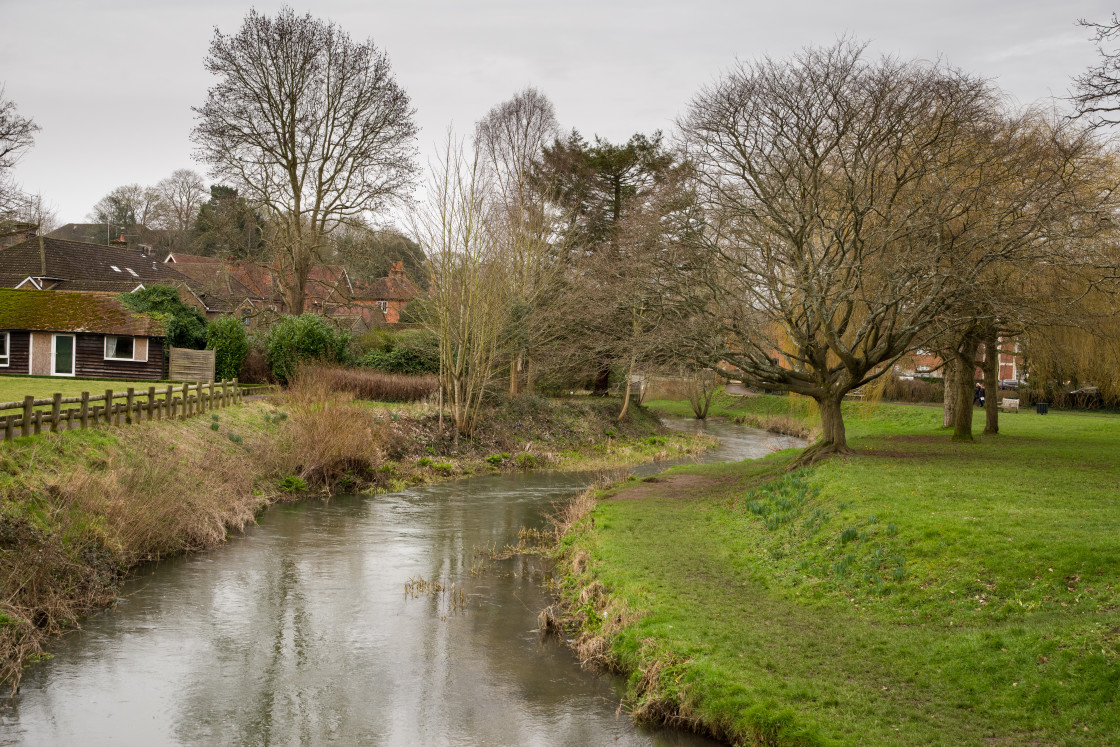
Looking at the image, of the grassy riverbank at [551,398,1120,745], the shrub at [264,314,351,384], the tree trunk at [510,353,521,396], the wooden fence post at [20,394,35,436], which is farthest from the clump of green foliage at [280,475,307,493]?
the tree trunk at [510,353,521,396]

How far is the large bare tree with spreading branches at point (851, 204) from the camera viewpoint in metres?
17.5

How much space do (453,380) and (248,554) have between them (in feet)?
49.7

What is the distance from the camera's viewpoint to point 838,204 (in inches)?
776

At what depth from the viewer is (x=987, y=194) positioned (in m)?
18.1

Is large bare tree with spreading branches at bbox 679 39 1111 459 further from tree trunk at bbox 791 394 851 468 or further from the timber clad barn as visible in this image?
the timber clad barn

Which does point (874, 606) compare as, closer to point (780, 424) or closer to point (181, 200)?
point (780, 424)

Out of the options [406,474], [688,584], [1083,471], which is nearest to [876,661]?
[688,584]

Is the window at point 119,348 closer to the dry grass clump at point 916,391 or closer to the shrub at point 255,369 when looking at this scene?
the shrub at point 255,369

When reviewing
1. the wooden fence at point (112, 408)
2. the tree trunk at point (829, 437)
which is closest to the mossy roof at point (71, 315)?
the wooden fence at point (112, 408)

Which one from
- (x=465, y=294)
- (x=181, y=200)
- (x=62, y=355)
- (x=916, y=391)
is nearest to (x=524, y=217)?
(x=465, y=294)

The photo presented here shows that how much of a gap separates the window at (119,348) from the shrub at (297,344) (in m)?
5.48

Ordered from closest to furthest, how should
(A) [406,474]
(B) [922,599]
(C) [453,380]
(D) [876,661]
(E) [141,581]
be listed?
1. (D) [876,661]
2. (B) [922,599]
3. (E) [141,581]
4. (A) [406,474]
5. (C) [453,380]

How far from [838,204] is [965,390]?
895 cm

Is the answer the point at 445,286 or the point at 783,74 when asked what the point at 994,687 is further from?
the point at 445,286
